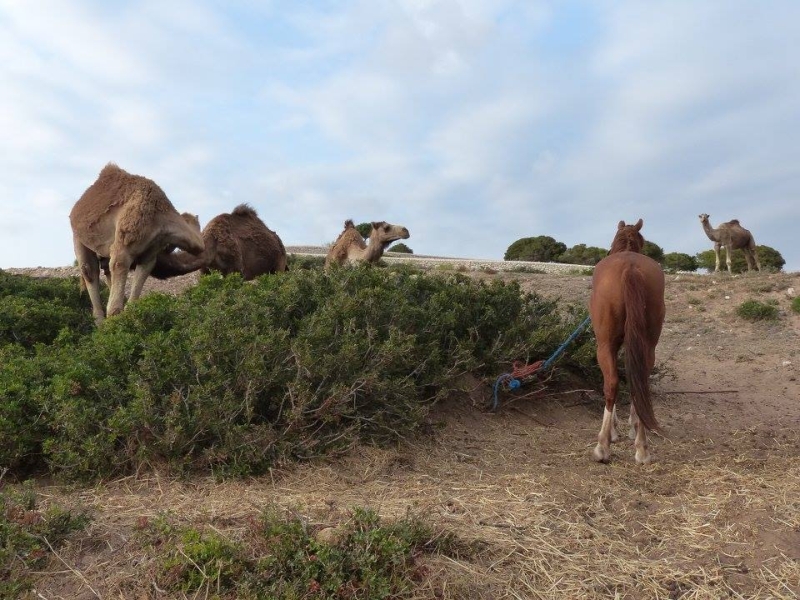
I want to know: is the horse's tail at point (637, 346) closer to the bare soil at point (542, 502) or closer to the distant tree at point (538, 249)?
the bare soil at point (542, 502)

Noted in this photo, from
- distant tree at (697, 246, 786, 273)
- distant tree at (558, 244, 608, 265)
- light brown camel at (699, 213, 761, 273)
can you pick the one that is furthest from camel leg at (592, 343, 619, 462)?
distant tree at (558, 244, 608, 265)

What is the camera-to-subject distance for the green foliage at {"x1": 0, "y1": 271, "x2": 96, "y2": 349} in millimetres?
7629

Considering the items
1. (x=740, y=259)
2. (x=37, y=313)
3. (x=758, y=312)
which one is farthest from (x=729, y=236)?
(x=37, y=313)

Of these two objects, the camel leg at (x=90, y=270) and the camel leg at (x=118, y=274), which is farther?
the camel leg at (x=90, y=270)

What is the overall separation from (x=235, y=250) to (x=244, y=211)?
1.25 m

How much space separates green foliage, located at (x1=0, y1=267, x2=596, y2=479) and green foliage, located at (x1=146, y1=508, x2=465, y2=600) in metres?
1.51

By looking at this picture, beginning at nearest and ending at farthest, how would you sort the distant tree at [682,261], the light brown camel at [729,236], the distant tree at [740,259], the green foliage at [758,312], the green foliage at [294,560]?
the green foliage at [294,560] < the green foliage at [758,312] < the light brown camel at [729,236] < the distant tree at [740,259] < the distant tree at [682,261]

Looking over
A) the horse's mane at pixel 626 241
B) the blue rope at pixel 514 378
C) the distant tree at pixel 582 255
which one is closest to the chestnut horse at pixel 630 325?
the horse's mane at pixel 626 241

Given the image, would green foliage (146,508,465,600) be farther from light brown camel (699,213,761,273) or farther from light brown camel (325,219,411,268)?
light brown camel (699,213,761,273)

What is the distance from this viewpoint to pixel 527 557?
3.54 meters

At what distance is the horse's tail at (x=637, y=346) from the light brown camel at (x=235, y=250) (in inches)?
271

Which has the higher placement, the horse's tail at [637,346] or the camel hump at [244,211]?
the camel hump at [244,211]

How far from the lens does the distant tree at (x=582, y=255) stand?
118 ft

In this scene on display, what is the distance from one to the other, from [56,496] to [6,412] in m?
0.89
